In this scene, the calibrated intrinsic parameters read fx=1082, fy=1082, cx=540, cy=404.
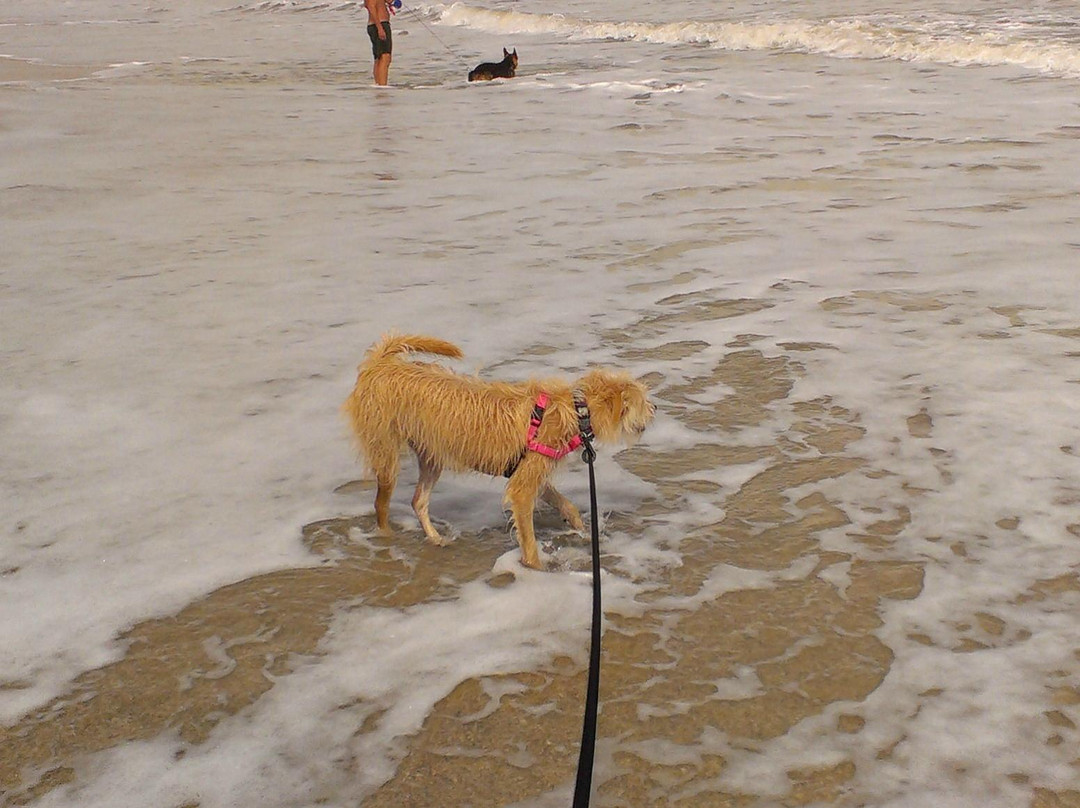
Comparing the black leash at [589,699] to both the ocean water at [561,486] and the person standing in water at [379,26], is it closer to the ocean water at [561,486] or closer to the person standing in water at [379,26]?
the ocean water at [561,486]

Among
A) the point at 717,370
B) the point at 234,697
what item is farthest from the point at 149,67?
the point at 234,697

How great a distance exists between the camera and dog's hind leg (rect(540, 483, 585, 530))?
13.8 feet

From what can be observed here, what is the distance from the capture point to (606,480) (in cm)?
475

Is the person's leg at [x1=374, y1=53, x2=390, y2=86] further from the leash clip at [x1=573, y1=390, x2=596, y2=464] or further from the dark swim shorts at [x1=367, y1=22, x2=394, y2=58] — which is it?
the leash clip at [x1=573, y1=390, x2=596, y2=464]

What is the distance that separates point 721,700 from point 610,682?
35cm

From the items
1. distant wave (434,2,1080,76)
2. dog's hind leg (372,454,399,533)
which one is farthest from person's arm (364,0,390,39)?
dog's hind leg (372,454,399,533)

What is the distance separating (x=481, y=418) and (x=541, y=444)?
0.80 feet

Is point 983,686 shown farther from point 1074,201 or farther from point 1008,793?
point 1074,201

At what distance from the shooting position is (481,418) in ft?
12.8

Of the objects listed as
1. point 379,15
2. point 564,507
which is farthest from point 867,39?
point 564,507

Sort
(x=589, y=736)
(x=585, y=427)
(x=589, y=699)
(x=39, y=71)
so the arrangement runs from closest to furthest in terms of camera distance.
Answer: (x=589, y=736), (x=589, y=699), (x=585, y=427), (x=39, y=71)

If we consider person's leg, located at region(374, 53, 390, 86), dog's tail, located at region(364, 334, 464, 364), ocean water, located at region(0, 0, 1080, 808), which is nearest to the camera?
ocean water, located at region(0, 0, 1080, 808)

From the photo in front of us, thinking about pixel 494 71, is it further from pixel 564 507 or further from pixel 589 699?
pixel 589 699

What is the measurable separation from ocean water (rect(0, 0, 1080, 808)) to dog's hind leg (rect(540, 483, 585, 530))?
2.8 inches
